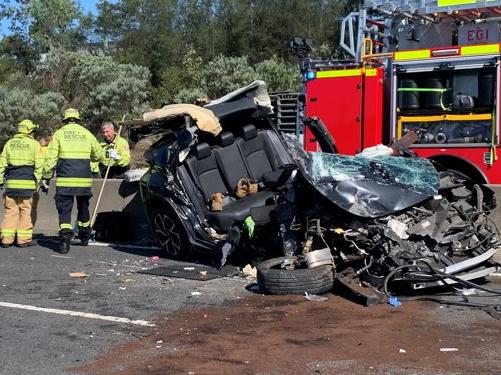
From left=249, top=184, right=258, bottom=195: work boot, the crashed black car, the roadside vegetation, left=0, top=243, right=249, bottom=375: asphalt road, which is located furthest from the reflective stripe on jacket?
the roadside vegetation

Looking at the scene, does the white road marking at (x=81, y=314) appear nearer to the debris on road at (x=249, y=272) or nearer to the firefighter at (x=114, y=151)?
the debris on road at (x=249, y=272)

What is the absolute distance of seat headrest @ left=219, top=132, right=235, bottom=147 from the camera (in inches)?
326

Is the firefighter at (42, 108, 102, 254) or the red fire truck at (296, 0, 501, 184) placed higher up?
the red fire truck at (296, 0, 501, 184)

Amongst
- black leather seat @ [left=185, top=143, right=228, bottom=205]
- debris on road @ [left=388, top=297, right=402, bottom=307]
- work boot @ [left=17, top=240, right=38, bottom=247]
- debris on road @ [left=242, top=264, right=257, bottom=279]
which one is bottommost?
work boot @ [left=17, top=240, right=38, bottom=247]

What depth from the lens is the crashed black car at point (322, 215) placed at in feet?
20.0

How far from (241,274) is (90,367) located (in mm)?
2961

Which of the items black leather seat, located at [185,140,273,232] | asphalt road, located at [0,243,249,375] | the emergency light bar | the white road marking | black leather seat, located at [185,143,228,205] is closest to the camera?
asphalt road, located at [0,243,249,375]

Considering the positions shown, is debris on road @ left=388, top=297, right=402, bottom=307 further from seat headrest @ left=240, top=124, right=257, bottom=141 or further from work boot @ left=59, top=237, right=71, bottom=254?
work boot @ left=59, top=237, right=71, bottom=254

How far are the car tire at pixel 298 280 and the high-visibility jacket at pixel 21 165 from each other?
4.91 metres

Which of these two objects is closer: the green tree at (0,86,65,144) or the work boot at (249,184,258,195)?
the work boot at (249,184,258,195)

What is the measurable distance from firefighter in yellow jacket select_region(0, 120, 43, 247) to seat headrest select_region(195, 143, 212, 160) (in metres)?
2.98

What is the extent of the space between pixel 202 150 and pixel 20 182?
322cm

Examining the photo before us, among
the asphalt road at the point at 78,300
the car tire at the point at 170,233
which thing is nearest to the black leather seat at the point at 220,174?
the car tire at the point at 170,233

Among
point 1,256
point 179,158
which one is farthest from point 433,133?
point 1,256
